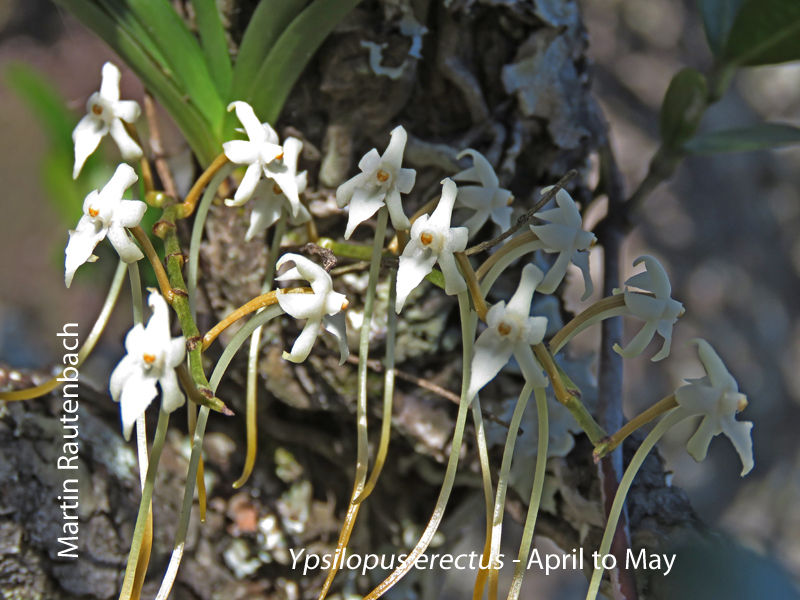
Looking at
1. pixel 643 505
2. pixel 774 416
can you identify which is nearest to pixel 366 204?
pixel 643 505

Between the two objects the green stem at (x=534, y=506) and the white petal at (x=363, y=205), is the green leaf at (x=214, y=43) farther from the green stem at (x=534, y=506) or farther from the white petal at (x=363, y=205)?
the green stem at (x=534, y=506)

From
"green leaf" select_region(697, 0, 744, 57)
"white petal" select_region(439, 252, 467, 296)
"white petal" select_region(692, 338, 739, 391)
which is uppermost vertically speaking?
"green leaf" select_region(697, 0, 744, 57)

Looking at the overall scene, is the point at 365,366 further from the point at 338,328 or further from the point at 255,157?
the point at 255,157

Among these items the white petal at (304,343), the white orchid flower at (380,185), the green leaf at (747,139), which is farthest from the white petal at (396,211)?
the green leaf at (747,139)

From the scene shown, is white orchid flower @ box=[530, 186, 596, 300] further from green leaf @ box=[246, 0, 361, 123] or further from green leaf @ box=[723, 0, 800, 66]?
green leaf @ box=[723, 0, 800, 66]

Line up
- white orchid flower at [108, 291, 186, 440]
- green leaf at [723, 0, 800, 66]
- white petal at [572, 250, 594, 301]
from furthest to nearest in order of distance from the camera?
1. green leaf at [723, 0, 800, 66]
2. white petal at [572, 250, 594, 301]
3. white orchid flower at [108, 291, 186, 440]

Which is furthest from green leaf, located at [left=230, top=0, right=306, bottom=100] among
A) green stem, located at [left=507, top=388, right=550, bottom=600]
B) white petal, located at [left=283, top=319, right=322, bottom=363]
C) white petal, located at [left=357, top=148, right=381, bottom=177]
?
green stem, located at [left=507, top=388, right=550, bottom=600]
